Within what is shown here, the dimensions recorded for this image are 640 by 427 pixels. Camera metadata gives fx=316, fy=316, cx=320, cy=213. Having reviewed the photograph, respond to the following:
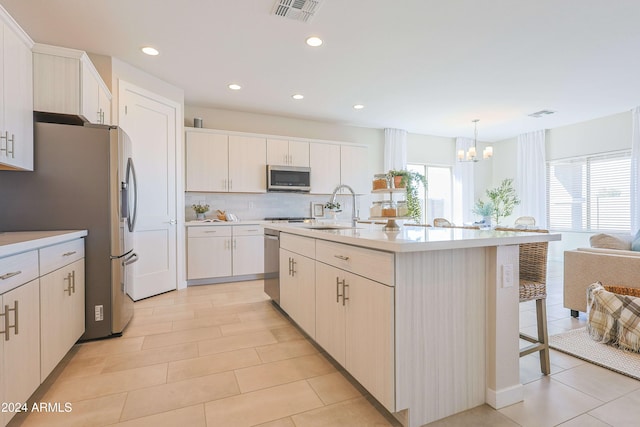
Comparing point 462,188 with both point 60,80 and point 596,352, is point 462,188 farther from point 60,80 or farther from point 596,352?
point 60,80

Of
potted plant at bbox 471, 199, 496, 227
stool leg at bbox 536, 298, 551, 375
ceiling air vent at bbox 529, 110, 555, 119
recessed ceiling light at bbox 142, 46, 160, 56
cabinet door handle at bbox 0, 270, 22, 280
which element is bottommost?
stool leg at bbox 536, 298, 551, 375

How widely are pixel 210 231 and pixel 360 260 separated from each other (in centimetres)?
323

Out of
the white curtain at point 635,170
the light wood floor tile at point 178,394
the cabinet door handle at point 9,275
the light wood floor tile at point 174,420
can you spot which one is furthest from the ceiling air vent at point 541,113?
the cabinet door handle at point 9,275

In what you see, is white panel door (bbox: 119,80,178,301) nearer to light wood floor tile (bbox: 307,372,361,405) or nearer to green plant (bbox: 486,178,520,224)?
light wood floor tile (bbox: 307,372,361,405)

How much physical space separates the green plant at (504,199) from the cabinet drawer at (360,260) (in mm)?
Result: 5889

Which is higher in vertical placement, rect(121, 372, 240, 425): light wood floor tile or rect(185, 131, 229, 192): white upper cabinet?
rect(185, 131, 229, 192): white upper cabinet

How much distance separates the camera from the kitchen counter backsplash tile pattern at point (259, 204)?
4.88m

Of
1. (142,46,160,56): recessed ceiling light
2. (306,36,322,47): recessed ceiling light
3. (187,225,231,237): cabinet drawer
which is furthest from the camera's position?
(187,225,231,237): cabinet drawer

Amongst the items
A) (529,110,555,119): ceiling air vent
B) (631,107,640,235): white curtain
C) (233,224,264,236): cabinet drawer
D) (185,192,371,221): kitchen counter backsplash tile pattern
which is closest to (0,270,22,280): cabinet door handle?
(233,224,264,236): cabinet drawer

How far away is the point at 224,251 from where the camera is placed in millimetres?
4457

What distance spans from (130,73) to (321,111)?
2.70 m

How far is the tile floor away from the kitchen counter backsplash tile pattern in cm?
241

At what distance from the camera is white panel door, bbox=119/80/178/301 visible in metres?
3.56

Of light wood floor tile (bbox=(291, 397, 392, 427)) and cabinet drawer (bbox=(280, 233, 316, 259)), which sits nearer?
light wood floor tile (bbox=(291, 397, 392, 427))
